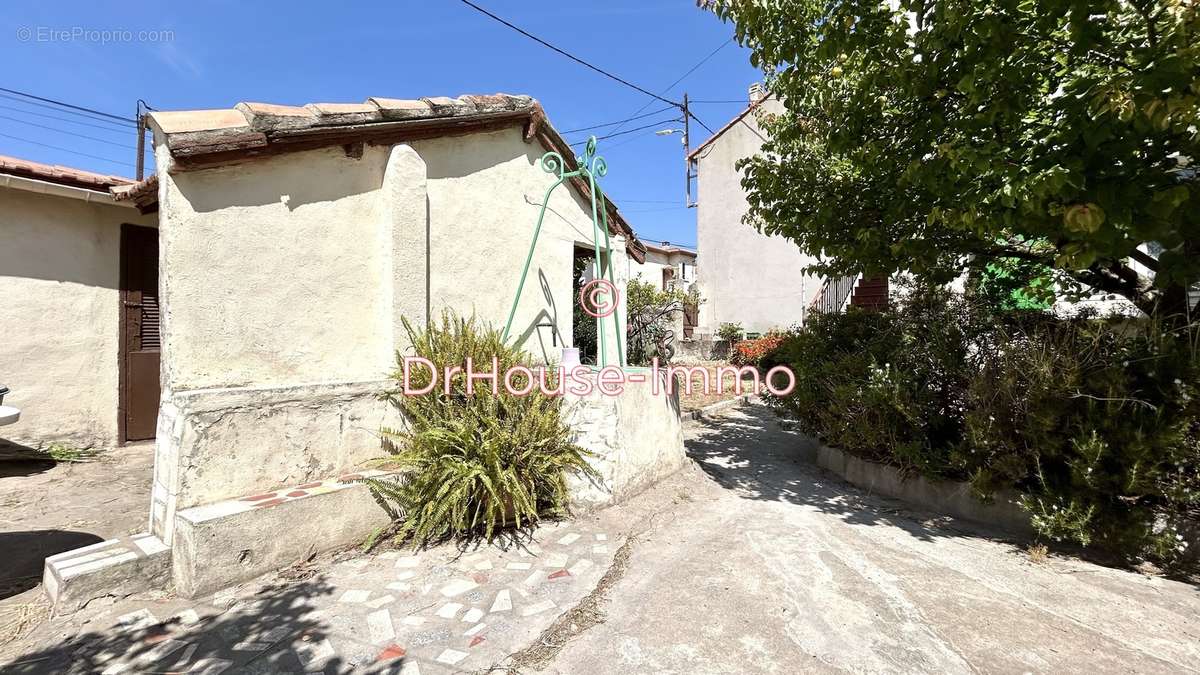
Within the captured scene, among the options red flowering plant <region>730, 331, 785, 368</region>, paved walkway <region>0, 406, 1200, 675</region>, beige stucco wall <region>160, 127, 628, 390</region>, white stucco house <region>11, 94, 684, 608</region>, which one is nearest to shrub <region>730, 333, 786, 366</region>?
red flowering plant <region>730, 331, 785, 368</region>

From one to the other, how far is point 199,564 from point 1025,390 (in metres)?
5.82

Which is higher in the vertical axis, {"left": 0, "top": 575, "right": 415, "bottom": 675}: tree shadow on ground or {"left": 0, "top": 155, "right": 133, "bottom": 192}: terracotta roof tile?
{"left": 0, "top": 155, "right": 133, "bottom": 192}: terracotta roof tile

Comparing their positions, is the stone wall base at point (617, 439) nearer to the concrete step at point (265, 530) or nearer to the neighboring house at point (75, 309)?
the concrete step at point (265, 530)

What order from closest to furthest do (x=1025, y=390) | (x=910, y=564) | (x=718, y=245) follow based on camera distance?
1. (x=910, y=564)
2. (x=1025, y=390)
3. (x=718, y=245)

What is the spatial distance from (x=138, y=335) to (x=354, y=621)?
533 centimetres

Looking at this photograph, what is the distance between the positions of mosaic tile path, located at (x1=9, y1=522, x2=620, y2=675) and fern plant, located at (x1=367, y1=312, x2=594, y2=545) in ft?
1.14

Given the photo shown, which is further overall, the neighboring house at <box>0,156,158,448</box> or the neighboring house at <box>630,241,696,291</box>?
the neighboring house at <box>630,241,696,291</box>

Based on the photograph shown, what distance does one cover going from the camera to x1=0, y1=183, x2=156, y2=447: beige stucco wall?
5.21 m

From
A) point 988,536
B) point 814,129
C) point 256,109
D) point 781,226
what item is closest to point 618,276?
point 781,226

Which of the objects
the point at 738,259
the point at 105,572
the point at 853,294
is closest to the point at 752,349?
the point at 853,294

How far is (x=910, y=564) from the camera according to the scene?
3557 millimetres

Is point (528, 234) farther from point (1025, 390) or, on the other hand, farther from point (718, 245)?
point (718, 245)

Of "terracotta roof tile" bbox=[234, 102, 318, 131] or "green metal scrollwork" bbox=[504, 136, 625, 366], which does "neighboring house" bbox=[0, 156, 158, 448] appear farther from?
"green metal scrollwork" bbox=[504, 136, 625, 366]

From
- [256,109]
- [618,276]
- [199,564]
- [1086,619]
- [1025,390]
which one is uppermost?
[256,109]
